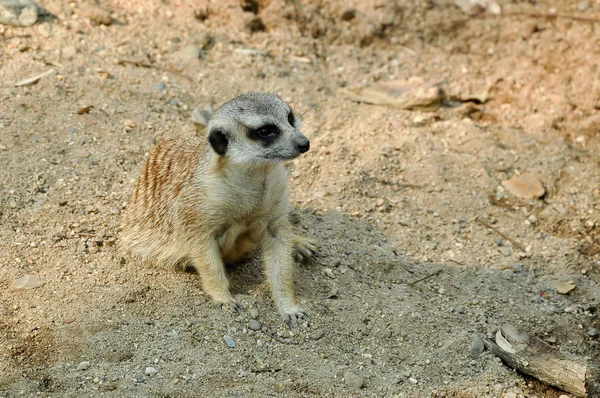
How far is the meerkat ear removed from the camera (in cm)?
Answer: 310

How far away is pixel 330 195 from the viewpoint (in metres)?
4.17

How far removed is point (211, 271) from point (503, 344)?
1.33 metres

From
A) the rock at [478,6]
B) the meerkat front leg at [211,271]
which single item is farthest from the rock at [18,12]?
the rock at [478,6]

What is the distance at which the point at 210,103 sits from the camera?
4.75m

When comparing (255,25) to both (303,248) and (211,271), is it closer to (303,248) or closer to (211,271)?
(303,248)

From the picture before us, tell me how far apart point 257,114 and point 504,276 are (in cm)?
158

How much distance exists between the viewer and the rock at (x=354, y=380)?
288 cm

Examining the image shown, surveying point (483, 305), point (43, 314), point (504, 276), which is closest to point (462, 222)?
point (504, 276)

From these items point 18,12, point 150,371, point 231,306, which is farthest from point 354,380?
point 18,12

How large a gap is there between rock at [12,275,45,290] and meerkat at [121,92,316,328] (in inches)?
18.5

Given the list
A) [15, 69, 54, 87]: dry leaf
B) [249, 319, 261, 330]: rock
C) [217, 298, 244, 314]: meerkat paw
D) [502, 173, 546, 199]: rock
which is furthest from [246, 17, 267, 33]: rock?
[249, 319, 261, 330]: rock

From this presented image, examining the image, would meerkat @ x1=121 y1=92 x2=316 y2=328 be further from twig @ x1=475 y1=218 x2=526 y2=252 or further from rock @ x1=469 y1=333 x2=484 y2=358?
twig @ x1=475 y1=218 x2=526 y2=252

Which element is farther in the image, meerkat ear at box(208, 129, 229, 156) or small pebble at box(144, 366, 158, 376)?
meerkat ear at box(208, 129, 229, 156)

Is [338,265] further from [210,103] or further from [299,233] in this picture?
[210,103]
